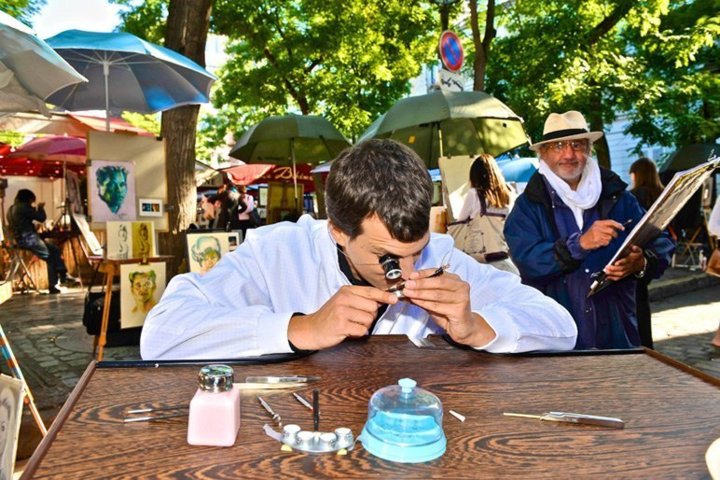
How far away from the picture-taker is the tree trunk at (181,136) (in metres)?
6.60

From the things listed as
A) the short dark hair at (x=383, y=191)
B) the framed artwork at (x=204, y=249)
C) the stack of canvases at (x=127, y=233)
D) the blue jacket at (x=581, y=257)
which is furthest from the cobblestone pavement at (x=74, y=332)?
the short dark hair at (x=383, y=191)

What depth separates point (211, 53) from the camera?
245 ft

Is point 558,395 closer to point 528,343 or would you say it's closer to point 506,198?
point 528,343

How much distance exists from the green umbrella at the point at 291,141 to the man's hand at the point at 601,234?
6.17m

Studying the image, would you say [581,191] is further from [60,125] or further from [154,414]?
[60,125]

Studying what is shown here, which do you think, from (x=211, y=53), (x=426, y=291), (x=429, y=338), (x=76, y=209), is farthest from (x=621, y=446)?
(x=211, y=53)

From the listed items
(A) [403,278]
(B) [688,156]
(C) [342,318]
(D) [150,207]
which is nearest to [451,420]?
(C) [342,318]

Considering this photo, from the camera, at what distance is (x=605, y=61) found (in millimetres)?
13234

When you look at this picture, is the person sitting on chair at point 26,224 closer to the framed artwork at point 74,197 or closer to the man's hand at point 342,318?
the framed artwork at point 74,197

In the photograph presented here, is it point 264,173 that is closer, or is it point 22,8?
point 22,8

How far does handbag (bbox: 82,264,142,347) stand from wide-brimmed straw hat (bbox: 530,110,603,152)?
166 inches

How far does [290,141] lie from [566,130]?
6699 mm

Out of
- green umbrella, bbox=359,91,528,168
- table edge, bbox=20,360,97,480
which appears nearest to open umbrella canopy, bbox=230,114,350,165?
green umbrella, bbox=359,91,528,168

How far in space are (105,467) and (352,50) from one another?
17.5 metres
